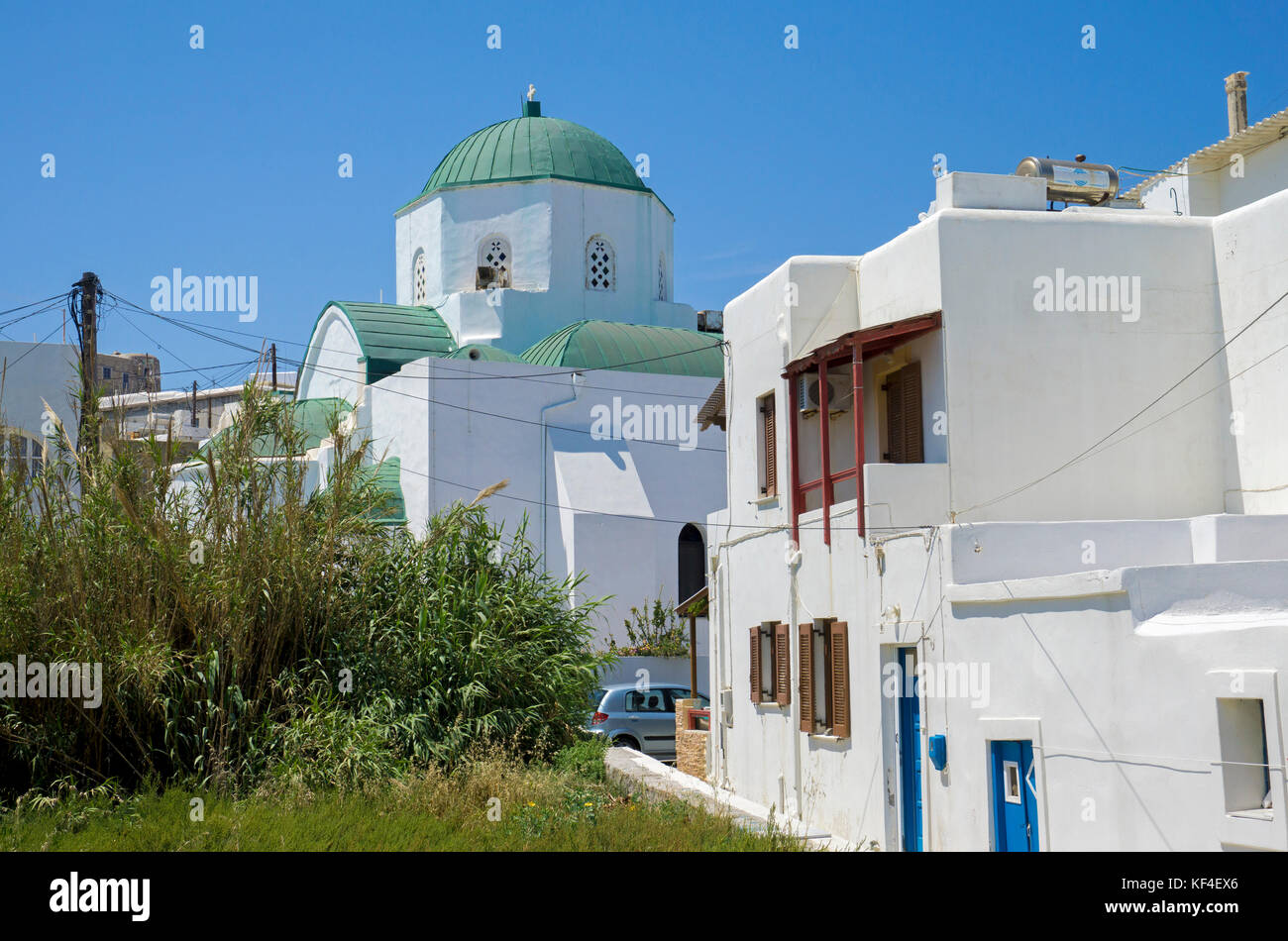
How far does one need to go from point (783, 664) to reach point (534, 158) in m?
17.8

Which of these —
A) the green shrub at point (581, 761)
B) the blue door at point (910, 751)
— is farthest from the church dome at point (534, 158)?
the blue door at point (910, 751)

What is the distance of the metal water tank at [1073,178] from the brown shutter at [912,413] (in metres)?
2.69

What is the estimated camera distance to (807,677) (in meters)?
13.4

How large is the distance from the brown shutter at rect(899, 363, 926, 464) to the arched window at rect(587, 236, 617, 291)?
1713 cm

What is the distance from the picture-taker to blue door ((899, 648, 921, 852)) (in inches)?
445

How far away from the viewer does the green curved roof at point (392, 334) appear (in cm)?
2698

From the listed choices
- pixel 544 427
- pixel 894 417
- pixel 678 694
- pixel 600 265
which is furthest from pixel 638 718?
pixel 600 265

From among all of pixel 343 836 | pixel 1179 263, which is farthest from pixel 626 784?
pixel 1179 263

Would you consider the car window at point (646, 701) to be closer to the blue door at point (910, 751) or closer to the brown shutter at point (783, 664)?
Answer: the brown shutter at point (783, 664)

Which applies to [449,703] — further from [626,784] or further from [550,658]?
[626,784]

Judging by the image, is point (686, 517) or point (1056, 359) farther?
point (686, 517)

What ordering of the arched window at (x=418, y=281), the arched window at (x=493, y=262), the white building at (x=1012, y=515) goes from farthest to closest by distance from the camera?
the arched window at (x=418, y=281) < the arched window at (x=493, y=262) < the white building at (x=1012, y=515)
